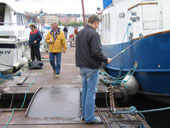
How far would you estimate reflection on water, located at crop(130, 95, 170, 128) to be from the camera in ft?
21.6

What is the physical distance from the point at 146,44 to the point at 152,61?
46 centimetres

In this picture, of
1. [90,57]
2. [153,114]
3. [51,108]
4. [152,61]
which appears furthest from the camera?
[153,114]

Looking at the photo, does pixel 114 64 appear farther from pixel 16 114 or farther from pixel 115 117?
pixel 16 114

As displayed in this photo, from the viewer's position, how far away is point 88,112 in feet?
14.2

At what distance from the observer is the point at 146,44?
5.98 meters

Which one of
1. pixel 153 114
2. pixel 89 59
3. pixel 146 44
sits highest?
pixel 146 44

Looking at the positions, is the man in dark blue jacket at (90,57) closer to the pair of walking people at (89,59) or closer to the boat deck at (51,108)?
the pair of walking people at (89,59)

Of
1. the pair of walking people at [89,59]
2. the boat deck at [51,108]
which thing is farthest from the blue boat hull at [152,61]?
the pair of walking people at [89,59]

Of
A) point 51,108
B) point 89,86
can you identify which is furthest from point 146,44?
point 51,108

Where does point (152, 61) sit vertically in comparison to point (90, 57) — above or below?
below

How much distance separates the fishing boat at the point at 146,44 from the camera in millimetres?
5727

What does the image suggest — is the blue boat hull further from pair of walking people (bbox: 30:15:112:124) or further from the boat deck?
pair of walking people (bbox: 30:15:112:124)

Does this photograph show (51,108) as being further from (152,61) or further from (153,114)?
(153,114)

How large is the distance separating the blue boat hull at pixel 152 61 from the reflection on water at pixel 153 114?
0.62 meters
